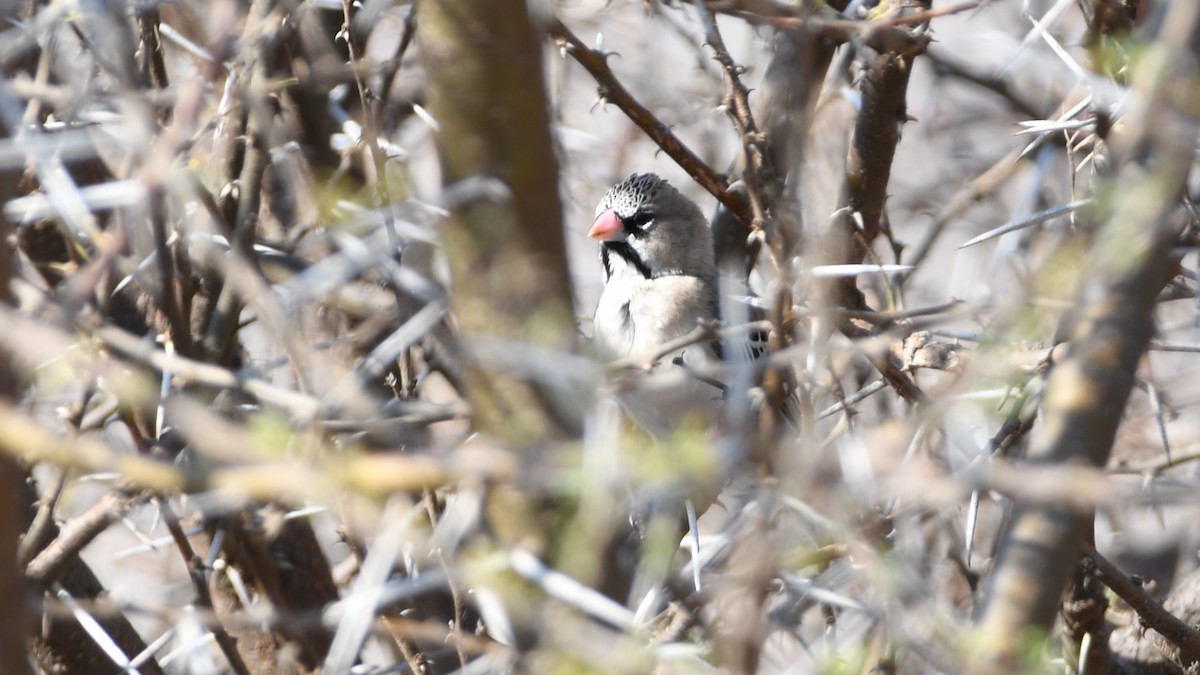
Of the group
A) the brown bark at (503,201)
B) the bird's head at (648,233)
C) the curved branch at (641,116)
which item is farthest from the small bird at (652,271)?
the brown bark at (503,201)

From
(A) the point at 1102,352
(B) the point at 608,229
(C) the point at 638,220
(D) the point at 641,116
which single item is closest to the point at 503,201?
(A) the point at 1102,352

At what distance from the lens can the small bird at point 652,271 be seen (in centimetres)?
529

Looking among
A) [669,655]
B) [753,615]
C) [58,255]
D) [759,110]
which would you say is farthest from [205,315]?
[753,615]

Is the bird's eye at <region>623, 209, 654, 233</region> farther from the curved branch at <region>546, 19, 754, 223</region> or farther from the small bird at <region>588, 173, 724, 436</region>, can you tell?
the curved branch at <region>546, 19, 754, 223</region>

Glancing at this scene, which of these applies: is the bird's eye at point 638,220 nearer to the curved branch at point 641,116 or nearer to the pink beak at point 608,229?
the pink beak at point 608,229

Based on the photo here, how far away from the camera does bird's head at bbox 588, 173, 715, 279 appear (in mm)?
5816

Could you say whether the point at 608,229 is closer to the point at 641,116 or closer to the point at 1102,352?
the point at 641,116

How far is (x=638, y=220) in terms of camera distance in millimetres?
5852

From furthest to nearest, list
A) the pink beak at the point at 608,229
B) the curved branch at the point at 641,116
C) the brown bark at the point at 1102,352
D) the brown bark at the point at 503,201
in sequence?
the pink beak at the point at 608,229 → the curved branch at the point at 641,116 → the brown bark at the point at 503,201 → the brown bark at the point at 1102,352

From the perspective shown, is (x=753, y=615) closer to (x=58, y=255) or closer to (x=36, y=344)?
(x=36, y=344)

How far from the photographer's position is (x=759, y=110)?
417 cm

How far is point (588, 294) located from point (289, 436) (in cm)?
460

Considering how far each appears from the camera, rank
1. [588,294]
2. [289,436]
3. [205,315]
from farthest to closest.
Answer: [588,294] < [205,315] < [289,436]

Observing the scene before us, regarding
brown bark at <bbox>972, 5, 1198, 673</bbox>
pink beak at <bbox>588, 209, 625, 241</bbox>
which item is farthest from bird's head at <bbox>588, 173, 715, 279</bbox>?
brown bark at <bbox>972, 5, 1198, 673</bbox>
